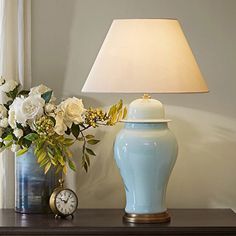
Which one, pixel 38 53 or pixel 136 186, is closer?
pixel 136 186

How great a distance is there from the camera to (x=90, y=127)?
2.74m

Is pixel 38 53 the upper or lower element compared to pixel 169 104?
upper

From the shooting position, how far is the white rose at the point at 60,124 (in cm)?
244

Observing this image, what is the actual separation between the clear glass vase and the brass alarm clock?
8 centimetres

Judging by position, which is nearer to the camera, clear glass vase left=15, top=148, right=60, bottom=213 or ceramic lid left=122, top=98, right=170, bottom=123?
ceramic lid left=122, top=98, right=170, bottom=123

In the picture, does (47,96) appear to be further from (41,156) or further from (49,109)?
(41,156)

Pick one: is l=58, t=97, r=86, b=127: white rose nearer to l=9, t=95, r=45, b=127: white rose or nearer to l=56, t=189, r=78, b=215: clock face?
l=9, t=95, r=45, b=127: white rose

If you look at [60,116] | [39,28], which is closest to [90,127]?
[60,116]

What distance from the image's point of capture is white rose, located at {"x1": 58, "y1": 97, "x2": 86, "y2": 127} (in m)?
2.49

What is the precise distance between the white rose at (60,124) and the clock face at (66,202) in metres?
0.24

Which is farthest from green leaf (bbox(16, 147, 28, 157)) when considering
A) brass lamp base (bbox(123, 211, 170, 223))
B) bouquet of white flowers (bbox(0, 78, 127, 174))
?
brass lamp base (bbox(123, 211, 170, 223))

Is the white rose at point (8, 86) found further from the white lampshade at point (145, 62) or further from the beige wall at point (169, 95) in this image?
the white lampshade at point (145, 62)

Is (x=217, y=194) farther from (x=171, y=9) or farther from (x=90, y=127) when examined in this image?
(x=171, y=9)

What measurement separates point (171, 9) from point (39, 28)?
0.56 m
